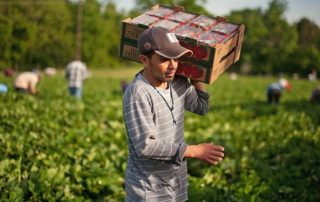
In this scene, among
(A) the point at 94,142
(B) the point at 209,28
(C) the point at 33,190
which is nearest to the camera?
(B) the point at 209,28

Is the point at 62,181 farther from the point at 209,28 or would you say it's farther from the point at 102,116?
the point at 102,116

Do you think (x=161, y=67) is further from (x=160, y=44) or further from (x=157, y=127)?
(x=157, y=127)

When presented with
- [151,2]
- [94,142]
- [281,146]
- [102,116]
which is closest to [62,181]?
[94,142]

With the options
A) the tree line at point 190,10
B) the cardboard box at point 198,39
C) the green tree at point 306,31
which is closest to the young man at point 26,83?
the cardboard box at point 198,39

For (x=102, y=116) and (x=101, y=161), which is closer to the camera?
(x=101, y=161)

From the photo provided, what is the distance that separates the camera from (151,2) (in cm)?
6706

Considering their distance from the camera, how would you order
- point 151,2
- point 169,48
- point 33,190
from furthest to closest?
point 151,2 < point 33,190 < point 169,48

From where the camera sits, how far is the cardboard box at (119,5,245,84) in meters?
2.73

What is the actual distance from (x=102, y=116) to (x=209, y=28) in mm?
6549

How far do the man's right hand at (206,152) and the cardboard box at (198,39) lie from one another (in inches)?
18.7

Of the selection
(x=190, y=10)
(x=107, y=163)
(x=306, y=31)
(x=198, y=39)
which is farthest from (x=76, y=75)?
(x=306, y=31)

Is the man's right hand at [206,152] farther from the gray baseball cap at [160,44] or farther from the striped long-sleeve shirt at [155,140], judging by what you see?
the gray baseball cap at [160,44]

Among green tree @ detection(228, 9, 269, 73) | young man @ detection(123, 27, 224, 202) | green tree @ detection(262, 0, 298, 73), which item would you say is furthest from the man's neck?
green tree @ detection(228, 9, 269, 73)

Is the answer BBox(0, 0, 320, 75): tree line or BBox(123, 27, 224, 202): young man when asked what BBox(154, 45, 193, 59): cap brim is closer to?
BBox(123, 27, 224, 202): young man
